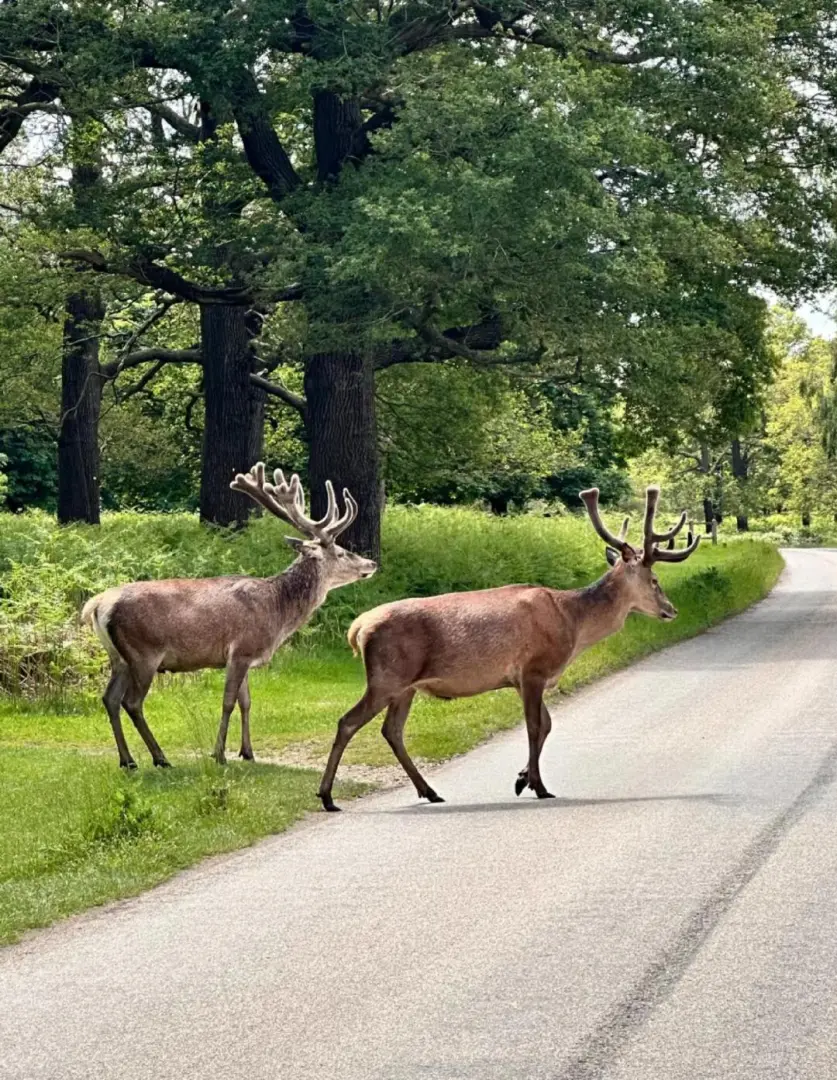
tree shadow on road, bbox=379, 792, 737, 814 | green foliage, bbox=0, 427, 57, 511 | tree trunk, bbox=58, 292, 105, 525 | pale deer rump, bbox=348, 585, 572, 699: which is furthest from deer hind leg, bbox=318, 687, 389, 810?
green foliage, bbox=0, 427, 57, 511

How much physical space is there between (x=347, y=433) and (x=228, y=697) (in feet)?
49.3

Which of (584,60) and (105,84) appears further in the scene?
(584,60)

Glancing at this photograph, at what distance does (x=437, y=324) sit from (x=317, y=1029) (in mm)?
22306

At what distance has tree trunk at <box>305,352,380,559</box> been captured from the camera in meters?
29.5

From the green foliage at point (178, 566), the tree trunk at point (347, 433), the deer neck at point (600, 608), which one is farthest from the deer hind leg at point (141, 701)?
the tree trunk at point (347, 433)

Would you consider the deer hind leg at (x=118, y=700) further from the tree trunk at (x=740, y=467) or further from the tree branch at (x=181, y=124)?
the tree trunk at (x=740, y=467)

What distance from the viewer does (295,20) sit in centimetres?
2747

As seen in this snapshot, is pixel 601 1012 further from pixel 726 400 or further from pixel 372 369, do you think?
pixel 726 400

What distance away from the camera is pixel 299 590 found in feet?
51.0

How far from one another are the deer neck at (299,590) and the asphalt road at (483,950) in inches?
83.1

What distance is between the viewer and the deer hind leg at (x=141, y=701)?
48.6 feet

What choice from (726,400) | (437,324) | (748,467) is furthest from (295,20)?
(748,467)

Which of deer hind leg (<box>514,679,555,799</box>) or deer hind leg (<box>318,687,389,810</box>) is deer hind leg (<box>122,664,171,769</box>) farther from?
deer hind leg (<box>514,679,555,799</box>)

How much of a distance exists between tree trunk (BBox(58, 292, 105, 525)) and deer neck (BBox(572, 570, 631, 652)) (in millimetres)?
24470
